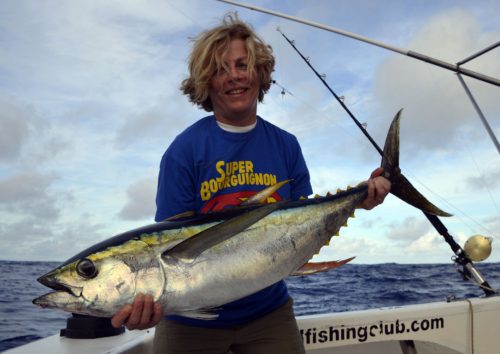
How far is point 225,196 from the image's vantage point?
7.16 ft

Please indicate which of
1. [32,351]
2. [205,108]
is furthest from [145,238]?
[32,351]

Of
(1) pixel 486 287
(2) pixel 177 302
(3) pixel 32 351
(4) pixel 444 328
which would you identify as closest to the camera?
(2) pixel 177 302

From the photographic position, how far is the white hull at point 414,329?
322 centimetres

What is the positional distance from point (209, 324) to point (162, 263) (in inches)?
21.2

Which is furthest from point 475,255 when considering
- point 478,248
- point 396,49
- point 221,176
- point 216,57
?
point 216,57

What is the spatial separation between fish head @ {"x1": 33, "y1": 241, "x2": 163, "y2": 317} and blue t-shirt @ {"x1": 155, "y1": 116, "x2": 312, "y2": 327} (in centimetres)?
41

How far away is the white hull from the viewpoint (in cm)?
322

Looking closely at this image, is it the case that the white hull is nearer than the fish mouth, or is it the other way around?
the fish mouth

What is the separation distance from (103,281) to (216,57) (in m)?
1.19

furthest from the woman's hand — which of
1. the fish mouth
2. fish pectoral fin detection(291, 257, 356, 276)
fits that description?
fish pectoral fin detection(291, 257, 356, 276)

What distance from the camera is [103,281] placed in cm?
167

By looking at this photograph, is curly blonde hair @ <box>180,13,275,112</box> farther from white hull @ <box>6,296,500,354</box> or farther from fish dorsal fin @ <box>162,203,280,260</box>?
white hull @ <box>6,296,500,354</box>

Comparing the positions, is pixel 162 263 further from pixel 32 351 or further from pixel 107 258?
pixel 32 351

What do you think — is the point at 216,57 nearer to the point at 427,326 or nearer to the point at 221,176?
the point at 221,176
